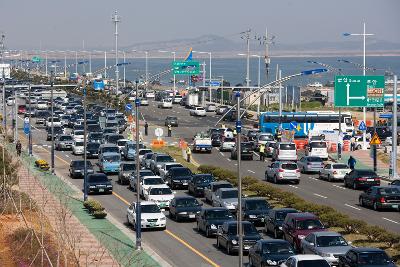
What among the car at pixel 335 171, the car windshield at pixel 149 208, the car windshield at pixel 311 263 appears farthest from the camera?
the car at pixel 335 171

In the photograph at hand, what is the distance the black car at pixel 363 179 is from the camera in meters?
56.2

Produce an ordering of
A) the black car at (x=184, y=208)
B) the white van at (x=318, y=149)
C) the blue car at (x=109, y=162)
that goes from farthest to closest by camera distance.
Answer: the white van at (x=318, y=149)
the blue car at (x=109, y=162)
the black car at (x=184, y=208)

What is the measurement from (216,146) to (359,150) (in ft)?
41.6

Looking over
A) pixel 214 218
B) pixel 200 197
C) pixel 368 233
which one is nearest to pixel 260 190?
pixel 200 197

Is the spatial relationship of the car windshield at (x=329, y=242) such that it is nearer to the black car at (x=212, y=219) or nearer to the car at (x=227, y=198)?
the black car at (x=212, y=219)

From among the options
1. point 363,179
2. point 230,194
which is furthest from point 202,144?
point 230,194

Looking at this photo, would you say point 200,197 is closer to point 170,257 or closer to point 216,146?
point 170,257

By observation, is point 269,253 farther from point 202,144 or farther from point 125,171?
point 202,144

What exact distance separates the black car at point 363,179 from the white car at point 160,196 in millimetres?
12734

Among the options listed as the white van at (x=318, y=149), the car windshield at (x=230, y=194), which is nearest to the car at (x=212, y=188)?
the car windshield at (x=230, y=194)

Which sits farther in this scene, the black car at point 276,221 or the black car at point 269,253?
the black car at point 276,221

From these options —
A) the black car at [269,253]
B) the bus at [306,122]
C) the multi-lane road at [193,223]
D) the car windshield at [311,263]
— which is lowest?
the multi-lane road at [193,223]

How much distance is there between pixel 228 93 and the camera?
155 meters

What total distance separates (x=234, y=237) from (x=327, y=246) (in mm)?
4302
